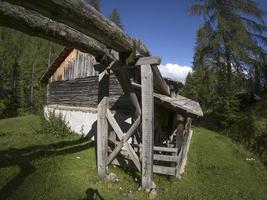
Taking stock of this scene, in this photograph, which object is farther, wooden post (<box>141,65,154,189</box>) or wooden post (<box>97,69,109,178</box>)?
wooden post (<box>97,69,109,178</box>)

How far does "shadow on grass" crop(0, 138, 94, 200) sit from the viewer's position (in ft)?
23.3

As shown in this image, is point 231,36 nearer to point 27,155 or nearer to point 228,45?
point 228,45

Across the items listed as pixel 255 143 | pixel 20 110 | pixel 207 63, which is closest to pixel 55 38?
pixel 255 143

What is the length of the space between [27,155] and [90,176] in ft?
11.1

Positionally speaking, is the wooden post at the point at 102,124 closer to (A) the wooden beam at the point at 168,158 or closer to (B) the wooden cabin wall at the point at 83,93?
(A) the wooden beam at the point at 168,158

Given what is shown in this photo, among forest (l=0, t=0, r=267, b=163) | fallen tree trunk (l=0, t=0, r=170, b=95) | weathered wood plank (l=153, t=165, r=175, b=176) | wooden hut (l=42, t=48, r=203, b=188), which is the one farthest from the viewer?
forest (l=0, t=0, r=267, b=163)

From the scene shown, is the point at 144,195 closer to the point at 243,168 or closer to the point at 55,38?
the point at 55,38

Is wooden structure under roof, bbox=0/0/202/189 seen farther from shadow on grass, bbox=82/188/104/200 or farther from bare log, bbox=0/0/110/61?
shadow on grass, bbox=82/188/104/200

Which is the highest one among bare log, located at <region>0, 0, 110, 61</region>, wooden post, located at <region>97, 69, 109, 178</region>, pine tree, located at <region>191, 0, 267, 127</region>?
pine tree, located at <region>191, 0, 267, 127</region>

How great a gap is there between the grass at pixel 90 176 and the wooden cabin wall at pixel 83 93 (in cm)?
224

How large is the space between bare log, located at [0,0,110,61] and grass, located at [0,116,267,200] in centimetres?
390

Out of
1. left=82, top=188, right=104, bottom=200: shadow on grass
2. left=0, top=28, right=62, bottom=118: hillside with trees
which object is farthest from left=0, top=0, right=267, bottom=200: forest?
left=0, top=28, right=62, bottom=118: hillside with trees

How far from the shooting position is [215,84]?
1789 centimetres

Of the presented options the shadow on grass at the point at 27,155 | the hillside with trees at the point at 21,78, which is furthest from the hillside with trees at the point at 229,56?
the hillside with trees at the point at 21,78
